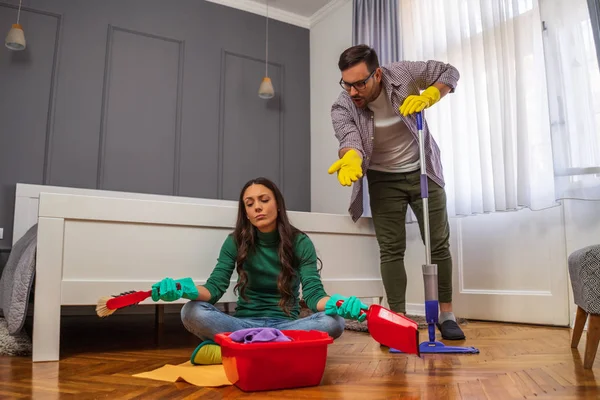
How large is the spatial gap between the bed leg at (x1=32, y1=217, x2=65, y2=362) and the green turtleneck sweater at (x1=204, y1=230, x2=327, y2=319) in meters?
0.53

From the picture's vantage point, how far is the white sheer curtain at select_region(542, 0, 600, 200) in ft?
7.59

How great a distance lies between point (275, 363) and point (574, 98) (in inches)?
76.4

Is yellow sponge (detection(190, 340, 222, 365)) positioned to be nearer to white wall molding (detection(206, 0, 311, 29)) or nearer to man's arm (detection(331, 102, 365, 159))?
man's arm (detection(331, 102, 365, 159))

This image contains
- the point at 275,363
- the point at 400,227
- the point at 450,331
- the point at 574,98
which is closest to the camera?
the point at 275,363

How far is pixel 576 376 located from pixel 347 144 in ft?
3.61

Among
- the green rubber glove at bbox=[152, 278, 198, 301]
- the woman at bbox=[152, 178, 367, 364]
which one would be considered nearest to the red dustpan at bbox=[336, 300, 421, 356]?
the woman at bbox=[152, 178, 367, 364]

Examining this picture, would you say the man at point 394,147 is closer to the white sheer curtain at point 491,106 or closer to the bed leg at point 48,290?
the white sheer curtain at point 491,106

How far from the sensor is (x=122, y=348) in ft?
6.62

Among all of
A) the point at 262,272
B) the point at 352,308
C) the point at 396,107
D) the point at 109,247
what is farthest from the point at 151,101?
the point at 352,308

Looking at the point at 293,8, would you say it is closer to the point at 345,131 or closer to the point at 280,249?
the point at 345,131

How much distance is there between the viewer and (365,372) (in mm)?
1431

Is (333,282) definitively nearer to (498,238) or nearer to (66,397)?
(498,238)

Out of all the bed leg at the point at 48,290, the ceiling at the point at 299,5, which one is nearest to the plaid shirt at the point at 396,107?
the bed leg at the point at 48,290

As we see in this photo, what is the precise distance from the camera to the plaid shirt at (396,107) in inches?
81.5
